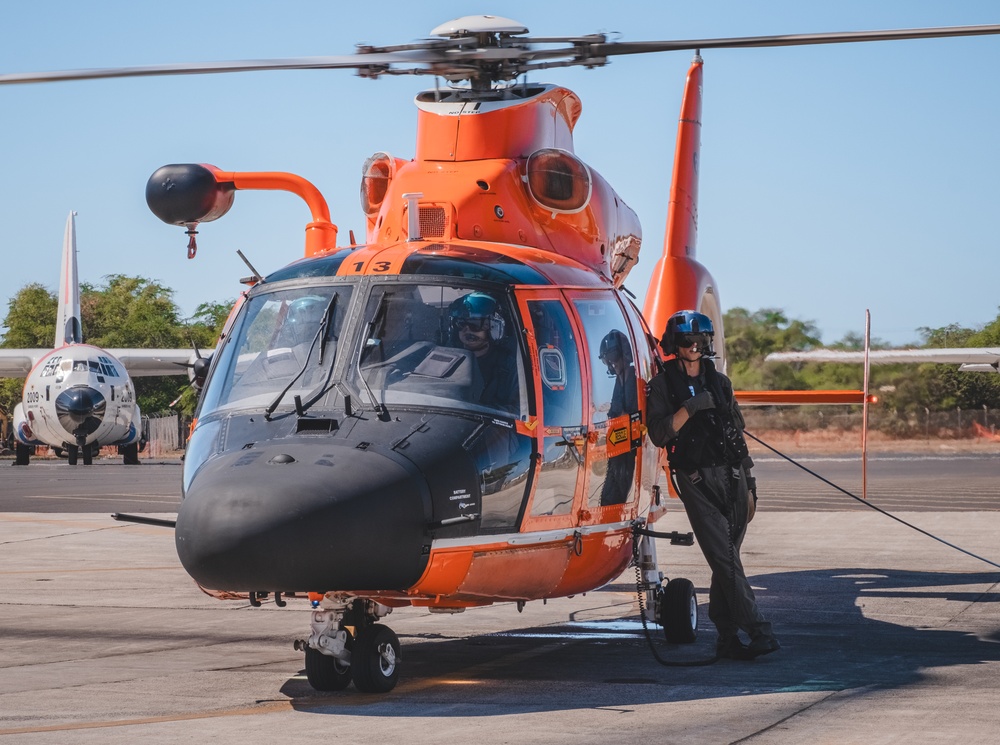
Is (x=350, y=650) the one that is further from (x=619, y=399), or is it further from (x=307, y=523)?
(x=619, y=399)

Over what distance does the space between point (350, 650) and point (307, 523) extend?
47.1 inches

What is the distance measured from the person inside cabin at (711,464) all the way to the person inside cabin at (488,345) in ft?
4.80

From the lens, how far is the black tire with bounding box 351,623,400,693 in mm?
7277

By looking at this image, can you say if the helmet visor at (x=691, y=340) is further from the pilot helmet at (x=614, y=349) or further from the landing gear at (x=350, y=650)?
the landing gear at (x=350, y=650)

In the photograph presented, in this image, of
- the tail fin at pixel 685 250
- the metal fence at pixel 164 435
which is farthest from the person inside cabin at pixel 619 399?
the metal fence at pixel 164 435

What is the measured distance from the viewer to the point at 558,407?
794 centimetres

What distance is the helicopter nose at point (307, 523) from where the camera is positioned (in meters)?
6.47

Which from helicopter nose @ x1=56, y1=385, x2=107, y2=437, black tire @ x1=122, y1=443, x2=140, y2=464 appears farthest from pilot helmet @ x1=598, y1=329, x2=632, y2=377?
black tire @ x1=122, y1=443, x2=140, y2=464

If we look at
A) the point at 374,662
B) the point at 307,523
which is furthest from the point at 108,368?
the point at 307,523

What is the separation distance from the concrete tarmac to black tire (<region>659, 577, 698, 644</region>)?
10 centimetres

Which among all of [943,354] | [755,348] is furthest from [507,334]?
[755,348]

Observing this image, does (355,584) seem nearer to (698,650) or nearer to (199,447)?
(199,447)

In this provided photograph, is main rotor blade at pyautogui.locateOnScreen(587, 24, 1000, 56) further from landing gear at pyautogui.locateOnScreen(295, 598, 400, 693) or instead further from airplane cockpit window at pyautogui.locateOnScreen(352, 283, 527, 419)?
landing gear at pyautogui.locateOnScreen(295, 598, 400, 693)

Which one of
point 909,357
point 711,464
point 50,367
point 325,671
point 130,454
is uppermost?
point 909,357
